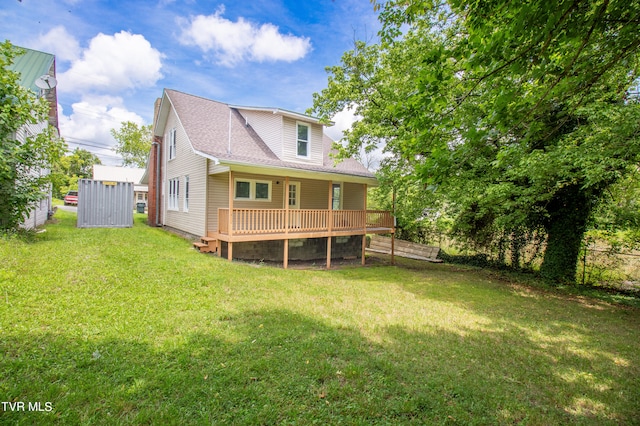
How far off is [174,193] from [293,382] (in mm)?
13718

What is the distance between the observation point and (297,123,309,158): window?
13.6m

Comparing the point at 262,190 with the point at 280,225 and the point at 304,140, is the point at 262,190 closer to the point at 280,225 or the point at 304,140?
the point at 280,225

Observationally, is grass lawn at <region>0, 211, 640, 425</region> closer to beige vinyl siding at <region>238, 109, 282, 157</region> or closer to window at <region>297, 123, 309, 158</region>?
beige vinyl siding at <region>238, 109, 282, 157</region>

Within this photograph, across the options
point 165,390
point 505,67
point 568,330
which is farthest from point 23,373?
point 568,330

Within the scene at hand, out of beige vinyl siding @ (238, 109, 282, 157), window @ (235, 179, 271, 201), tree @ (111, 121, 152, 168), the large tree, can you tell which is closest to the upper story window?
beige vinyl siding @ (238, 109, 282, 157)

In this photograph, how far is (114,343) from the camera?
3.60 meters

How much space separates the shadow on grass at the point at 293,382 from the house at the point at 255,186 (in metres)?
6.31

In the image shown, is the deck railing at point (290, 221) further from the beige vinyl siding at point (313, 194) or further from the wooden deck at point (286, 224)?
the beige vinyl siding at point (313, 194)

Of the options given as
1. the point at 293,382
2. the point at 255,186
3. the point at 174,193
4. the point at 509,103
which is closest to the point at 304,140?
the point at 255,186

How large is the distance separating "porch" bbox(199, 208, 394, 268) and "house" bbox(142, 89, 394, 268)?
0.11 ft

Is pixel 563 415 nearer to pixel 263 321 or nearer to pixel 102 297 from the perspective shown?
pixel 263 321

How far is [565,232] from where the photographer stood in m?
10.3

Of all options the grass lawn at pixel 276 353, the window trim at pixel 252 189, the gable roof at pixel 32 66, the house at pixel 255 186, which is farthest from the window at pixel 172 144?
the grass lawn at pixel 276 353

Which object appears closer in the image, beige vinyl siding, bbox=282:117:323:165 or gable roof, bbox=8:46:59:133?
gable roof, bbox=8:46:59:133
